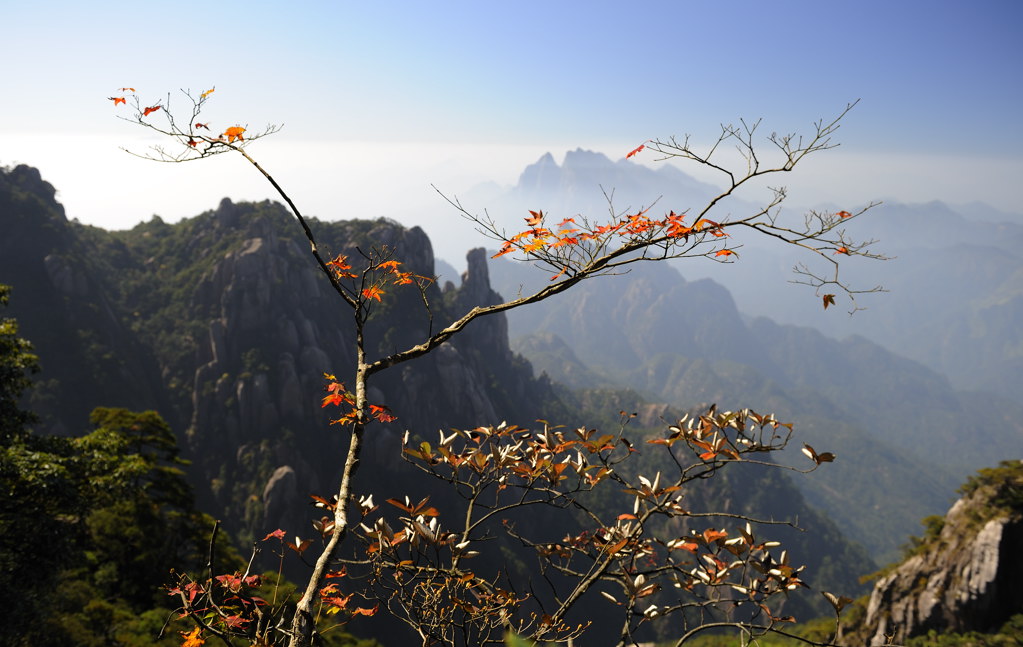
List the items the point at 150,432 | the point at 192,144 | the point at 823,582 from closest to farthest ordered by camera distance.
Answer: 1. the point at 192,144
2. the point at 150,432
3. the point at 823,582

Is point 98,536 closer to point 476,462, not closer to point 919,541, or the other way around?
point 476,462

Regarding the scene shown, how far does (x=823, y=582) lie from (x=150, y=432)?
149m

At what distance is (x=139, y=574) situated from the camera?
53.3 feet

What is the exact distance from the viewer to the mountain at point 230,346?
168 ft

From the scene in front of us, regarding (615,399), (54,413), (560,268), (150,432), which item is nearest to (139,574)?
(150,432)

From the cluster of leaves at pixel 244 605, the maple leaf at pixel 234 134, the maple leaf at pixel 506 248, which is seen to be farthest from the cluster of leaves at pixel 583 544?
the maple leaf at pixel 234 134

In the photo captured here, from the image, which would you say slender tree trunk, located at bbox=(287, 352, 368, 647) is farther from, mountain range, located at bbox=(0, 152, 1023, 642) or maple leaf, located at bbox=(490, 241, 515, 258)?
mountain range, located at bbox=(0, 152, 1023, 642)

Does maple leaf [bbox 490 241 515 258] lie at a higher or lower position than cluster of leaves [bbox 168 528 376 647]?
higher

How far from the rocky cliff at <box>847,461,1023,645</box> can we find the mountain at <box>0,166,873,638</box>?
4642cm

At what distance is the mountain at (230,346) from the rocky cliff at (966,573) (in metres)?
46.4

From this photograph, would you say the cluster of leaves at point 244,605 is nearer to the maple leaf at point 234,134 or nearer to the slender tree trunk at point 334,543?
the slender tree trunk at point 334,543

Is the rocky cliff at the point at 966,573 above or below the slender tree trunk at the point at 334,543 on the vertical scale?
below

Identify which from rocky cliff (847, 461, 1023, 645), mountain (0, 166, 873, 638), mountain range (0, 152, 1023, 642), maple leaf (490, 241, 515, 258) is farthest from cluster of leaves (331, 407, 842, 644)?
mountain range (0, 152, 1023, 642)

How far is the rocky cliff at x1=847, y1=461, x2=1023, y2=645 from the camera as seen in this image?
23078mm
